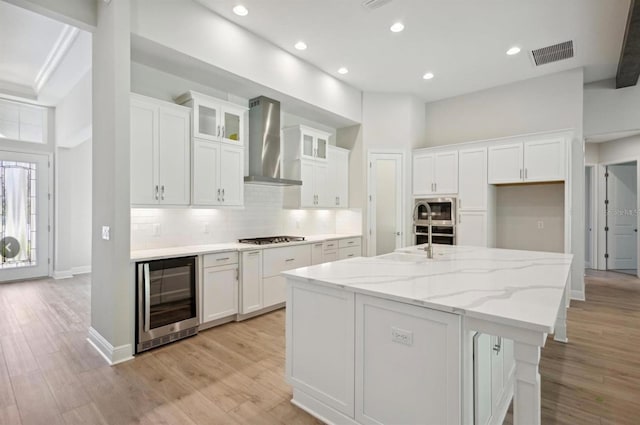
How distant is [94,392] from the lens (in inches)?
91.8

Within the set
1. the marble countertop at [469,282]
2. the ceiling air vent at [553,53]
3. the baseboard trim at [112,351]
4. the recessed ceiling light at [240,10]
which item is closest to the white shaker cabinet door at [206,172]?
the recessed ceiling light at [240,10]

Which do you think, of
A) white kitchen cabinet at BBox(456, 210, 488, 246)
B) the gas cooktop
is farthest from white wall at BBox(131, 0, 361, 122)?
white kitchen cabinet at BBox(456, 210, 488, 246)

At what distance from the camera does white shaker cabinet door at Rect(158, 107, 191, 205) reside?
3.33 meters

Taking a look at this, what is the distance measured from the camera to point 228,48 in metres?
3.64

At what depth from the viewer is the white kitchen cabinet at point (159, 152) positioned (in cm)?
312

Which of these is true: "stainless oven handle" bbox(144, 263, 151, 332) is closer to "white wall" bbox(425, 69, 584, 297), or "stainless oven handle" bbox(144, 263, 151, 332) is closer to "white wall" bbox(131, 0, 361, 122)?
"white wall" bbox(131, 0, 361, 122)

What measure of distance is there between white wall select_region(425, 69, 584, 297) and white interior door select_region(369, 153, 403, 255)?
1.17m

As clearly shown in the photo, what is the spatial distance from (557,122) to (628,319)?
9.53 ft

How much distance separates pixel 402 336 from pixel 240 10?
356cm

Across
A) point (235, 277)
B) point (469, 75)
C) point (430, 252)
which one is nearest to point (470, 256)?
point (430, 252)

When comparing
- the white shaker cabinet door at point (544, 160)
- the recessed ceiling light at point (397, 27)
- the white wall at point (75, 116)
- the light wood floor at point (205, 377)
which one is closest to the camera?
the light wood floor at point (205, 377)

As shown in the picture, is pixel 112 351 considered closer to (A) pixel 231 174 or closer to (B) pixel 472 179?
(A) pixel 231 174

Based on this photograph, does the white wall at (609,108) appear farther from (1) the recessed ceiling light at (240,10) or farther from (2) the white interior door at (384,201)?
(1) the recessed ceiling light at (240,10)

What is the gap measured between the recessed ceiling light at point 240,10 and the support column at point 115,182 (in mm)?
1049
